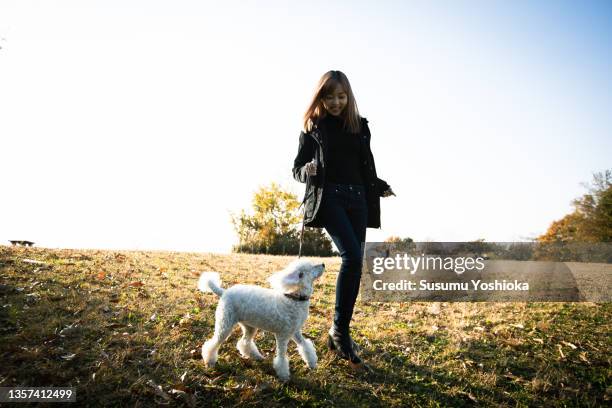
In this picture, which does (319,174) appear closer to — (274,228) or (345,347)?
(345,347)

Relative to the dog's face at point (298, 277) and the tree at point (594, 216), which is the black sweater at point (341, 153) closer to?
the dog's face at point (298, 277)

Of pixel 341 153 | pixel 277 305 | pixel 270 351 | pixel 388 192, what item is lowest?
pixel 270 351

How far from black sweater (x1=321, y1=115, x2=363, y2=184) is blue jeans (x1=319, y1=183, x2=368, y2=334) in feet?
0.35

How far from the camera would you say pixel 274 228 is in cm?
3297

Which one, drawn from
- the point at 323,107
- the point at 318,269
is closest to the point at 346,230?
the point at 318,269

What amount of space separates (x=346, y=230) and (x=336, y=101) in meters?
1.57

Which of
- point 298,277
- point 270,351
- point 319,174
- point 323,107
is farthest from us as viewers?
point 270,351

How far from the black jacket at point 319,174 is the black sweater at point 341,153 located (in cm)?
8

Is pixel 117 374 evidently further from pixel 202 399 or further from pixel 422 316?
pixel 422 316

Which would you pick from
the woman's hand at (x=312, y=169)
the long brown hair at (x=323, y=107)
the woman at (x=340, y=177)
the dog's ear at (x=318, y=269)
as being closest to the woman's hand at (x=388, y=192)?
the woman at (x=340, y=177)

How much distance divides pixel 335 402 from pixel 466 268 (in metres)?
8.18

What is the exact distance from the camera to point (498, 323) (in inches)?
263

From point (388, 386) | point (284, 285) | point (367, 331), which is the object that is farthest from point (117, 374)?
point (367, 331)

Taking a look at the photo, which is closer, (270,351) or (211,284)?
(211,284)
